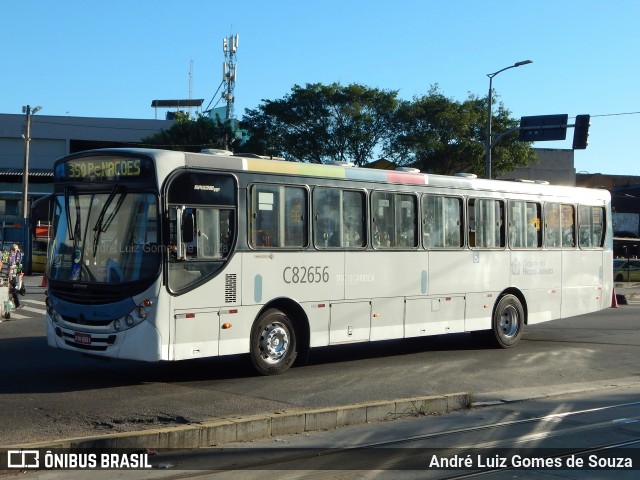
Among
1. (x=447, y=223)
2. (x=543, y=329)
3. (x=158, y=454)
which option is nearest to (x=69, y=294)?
(x=158, y=454)

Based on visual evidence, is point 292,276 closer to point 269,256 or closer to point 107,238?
point 269,256

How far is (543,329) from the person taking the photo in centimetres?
2095

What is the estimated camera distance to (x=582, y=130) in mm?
32031

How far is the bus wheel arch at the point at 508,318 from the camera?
16.7 metres

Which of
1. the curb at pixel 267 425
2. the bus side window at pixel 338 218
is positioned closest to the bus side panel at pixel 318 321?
the bus side window at pixel 338 218

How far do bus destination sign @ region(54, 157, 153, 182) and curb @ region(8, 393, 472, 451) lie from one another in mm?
4051

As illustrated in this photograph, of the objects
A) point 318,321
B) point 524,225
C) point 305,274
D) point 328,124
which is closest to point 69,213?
point 305,274

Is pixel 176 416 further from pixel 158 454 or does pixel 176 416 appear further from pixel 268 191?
pixel 268 191

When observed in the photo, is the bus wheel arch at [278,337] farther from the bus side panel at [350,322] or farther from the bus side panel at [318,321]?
the bus side panel at [350,322]

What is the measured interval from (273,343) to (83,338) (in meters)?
2.82

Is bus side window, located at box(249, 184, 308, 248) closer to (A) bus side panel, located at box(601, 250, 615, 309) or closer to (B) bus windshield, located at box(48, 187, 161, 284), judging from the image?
→ (B) bus windshield, located at box(48, 187, 161, 284)

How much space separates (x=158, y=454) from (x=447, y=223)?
8992 mm

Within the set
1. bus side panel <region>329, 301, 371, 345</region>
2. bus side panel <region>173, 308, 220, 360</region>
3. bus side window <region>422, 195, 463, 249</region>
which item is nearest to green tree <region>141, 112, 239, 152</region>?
bus side window <region>422, 195, 463, 249</region>

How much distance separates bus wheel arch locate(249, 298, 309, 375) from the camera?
12.4 metres
